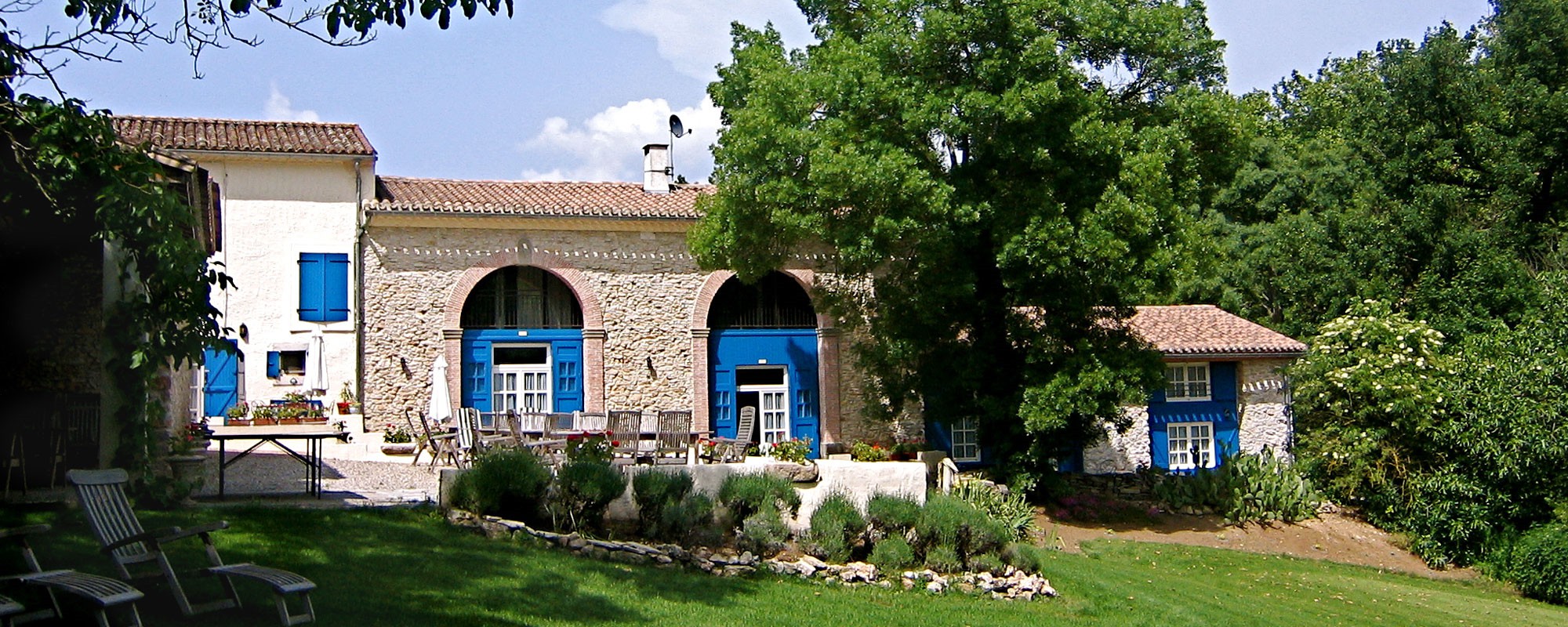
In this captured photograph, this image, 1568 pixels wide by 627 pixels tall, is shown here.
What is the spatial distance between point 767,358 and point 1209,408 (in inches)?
329

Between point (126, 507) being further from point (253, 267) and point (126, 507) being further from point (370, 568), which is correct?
point (253, 267)

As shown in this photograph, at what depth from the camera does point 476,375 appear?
21.1 metres

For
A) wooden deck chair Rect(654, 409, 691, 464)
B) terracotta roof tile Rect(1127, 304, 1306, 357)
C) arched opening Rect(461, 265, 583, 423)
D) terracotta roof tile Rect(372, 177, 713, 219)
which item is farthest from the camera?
terracotta roof tile Rect(1127, 304, 1306, 357)

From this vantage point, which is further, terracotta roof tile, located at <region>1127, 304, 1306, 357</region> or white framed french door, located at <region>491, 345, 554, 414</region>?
terracotta roof tile, located at <region>1127, 304, 1306, 357</region>

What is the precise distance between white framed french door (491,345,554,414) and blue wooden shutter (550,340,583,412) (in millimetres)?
141

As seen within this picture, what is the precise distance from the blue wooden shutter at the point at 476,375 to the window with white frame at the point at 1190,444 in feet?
40.7

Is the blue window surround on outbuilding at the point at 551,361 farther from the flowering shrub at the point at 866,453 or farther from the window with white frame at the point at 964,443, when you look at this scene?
the window with white frame at the point at 964,443

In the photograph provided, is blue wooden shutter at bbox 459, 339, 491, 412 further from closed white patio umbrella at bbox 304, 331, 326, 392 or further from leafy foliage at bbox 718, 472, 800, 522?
leafy foliage at bbox 718, 472, 800, 522

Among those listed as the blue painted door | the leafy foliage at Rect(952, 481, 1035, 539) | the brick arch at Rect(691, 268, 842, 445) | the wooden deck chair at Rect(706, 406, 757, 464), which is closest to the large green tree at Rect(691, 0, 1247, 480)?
the leafy foliage at Rect(952, 481, 1035, 539)

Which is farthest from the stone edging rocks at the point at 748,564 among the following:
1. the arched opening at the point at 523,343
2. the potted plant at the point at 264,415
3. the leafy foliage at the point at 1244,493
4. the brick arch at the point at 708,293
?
the brick arch at the point at 708,293

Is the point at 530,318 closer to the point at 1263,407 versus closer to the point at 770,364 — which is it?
the point at 770,364

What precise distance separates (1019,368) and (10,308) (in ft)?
41.8

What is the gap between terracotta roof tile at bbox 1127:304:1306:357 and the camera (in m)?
22.7

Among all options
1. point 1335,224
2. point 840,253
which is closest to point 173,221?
point 840,253
